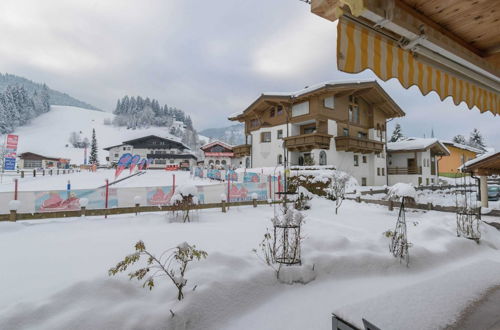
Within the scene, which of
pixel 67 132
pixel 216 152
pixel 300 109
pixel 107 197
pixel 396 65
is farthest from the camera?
pixel 67 132

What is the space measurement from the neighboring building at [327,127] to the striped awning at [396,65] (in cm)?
1805

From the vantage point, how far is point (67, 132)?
120 metres

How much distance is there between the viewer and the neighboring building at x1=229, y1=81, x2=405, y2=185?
78.4 ft

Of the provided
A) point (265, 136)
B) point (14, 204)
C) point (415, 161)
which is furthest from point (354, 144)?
point (14, 204)

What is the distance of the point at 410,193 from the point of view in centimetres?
658

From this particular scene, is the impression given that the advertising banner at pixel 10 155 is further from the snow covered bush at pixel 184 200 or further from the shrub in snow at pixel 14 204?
the snow covered bush at pixel 184 200

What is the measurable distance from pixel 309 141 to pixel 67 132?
139 m

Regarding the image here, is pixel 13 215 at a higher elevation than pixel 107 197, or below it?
below

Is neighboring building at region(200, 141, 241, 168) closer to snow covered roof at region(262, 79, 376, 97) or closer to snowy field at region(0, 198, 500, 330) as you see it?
snow covered roof at region(262, 79, 376, 97)

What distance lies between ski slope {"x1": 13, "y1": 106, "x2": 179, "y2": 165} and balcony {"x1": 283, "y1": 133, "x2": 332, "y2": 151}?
224 ft

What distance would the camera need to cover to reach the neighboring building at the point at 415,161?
1110 inches

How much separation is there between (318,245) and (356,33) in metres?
4.38

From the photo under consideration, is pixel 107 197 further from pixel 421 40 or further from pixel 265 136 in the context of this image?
pixel 265 136

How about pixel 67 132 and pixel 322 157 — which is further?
pixel 67 132
